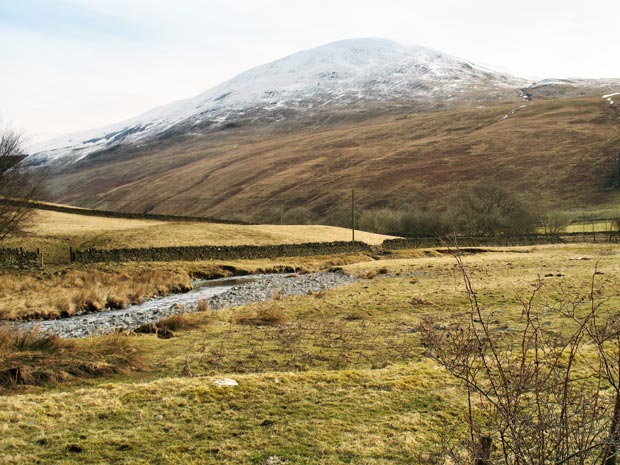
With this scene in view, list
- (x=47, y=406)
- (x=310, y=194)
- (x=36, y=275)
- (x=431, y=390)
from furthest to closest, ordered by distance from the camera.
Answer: (x=310, y=194) → (x=36, y=275) → (x=431, y=390) → (x=47, y=406)

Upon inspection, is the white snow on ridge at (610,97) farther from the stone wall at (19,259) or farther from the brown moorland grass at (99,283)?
the stone wall at (19,259)

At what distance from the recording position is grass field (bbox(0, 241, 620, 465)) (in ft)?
23.8

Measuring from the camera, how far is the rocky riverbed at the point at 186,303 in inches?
779

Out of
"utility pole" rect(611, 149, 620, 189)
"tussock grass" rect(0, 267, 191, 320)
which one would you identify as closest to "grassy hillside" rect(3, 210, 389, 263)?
"tussock grass" rect(0, 267, 191, 320)

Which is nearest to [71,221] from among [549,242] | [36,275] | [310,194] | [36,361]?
Answer: [36,275]

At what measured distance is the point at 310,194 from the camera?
5527 inches

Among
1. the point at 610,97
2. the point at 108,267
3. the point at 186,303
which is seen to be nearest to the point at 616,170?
the point at 610,97

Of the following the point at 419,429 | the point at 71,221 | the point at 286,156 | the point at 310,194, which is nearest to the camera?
the point at 419,429

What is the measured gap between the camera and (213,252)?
47.7 metres

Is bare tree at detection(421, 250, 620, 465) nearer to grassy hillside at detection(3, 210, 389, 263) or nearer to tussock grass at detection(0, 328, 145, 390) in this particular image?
tussock grass at detection(0, 328, 145, 390)

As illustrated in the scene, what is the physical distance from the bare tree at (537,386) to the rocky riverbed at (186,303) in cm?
1270

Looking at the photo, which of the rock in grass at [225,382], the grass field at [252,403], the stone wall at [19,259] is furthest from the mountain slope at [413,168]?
the rock in grass at [225,382]

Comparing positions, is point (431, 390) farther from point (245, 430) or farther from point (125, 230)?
point (125, 230)

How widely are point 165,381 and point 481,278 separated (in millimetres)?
23060
